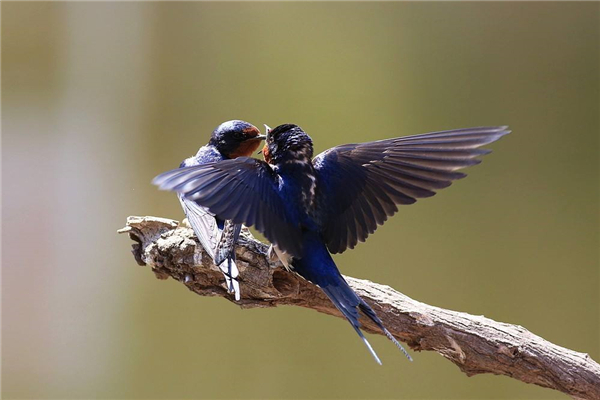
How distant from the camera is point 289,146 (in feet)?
5.13

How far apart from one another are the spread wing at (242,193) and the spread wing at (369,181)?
4.6 inches

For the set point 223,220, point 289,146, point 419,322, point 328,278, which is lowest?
point 419,322

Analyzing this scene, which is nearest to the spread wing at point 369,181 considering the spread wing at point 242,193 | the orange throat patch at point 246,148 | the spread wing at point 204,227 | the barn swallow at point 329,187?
the barn swallow at point 329,187

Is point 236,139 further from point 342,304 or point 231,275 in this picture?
point 342,304

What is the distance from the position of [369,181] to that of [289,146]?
19 cm

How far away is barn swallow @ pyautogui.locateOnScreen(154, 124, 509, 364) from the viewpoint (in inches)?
55.7

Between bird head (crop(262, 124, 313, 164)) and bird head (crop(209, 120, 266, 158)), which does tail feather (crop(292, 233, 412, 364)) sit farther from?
bird head (crop(209, 120, 266, 158))

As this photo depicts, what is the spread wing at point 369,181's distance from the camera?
5.04ft

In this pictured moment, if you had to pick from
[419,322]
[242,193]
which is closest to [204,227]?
[242,193]

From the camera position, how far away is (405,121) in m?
2.73

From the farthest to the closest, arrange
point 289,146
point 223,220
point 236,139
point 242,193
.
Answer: point 236,139
point 223,220
point 289,146
point 242,193

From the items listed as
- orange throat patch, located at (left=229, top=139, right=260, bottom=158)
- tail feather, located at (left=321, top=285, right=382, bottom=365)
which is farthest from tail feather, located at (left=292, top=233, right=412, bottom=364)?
orange throat patch, located at (left=229, top=139, right=260, bottom=158)

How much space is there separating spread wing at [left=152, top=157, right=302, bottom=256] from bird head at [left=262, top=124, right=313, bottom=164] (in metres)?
0.05

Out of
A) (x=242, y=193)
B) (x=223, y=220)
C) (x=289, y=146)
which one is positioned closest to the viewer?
(x=242, y=193)
